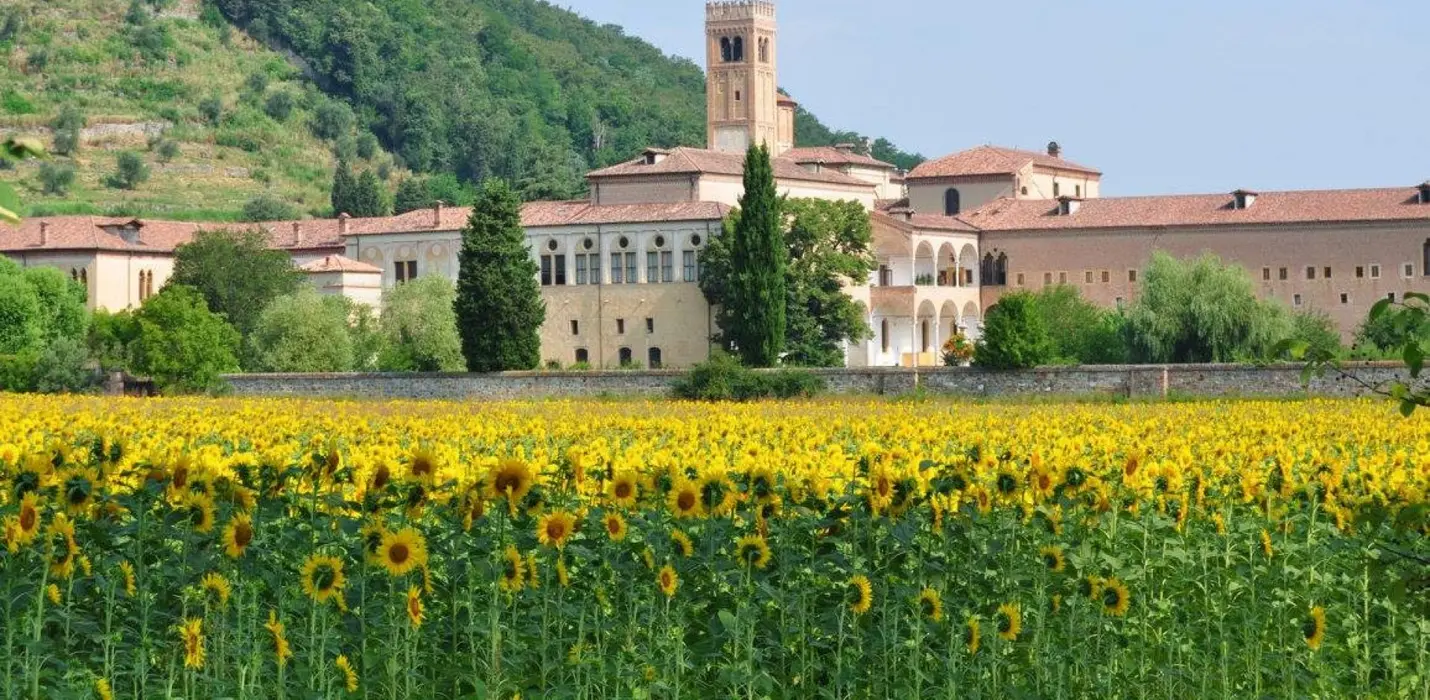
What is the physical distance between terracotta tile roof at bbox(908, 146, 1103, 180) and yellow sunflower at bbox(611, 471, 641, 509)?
88904 millimetres

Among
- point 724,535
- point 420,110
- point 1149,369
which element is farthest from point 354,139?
point 724,535

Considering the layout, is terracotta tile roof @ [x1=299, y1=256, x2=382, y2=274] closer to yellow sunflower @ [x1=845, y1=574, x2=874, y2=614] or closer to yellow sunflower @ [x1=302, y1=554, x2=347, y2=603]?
yellow sunflower @ [x1=845, y1=574, x2=874, y2=614]

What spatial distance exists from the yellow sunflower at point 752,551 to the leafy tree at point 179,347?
2284 inches

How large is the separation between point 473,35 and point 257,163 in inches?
1617

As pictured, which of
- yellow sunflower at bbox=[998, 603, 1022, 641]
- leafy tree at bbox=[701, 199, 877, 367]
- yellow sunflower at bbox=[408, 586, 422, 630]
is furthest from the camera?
leafy tree at bbox=[701, 199, 877, 367]

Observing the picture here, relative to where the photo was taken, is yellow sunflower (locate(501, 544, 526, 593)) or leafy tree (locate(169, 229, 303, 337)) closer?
yellow sunflower (locate(501, 544, 526, 593))

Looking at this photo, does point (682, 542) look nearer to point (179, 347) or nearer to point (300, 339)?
point (179, 347)

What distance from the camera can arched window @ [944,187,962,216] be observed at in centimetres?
10119

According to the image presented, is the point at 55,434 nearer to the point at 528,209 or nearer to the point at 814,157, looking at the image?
the point at 528,209

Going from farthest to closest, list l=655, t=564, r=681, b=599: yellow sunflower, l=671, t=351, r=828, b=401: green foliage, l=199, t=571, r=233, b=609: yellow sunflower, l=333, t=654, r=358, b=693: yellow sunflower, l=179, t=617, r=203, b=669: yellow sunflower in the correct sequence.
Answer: l=671, t=351, r=828, b=401: green foliage, l=655, t=564, r=681, b=599: yellow sunflower, l=199, t=571, r=233, b=609: yellow sunflower, l=333, t=654, r=358, b=693: yellow sunflower, l=179, t=617, r=203, b=669: yellow sunflower

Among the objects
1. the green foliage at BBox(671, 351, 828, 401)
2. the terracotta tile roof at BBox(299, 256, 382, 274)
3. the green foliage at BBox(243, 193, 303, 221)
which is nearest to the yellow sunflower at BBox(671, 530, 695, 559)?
the green foliage at BBox(671, 351, 828, 401)

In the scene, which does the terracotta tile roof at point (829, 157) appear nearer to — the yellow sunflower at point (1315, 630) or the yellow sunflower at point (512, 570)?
the yellow sunflower at point (1315, 630)

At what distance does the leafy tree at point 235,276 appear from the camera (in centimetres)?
8519

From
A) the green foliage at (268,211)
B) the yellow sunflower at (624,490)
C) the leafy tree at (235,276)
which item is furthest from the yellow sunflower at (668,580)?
the green foliage at (268,211)
